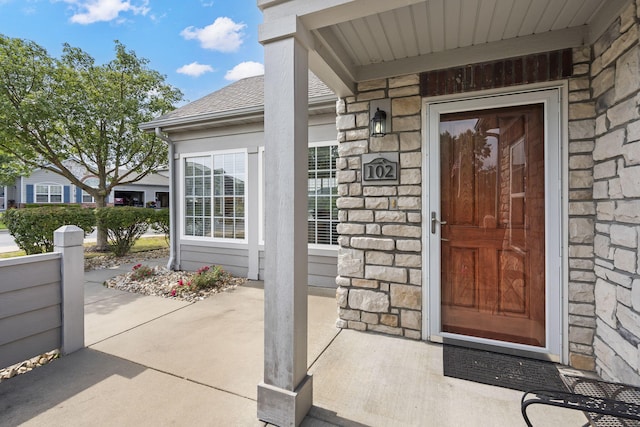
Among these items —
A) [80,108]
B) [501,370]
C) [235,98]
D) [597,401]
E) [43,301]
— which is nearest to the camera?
[597,401]

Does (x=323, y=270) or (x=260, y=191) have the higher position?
(x=260, y=191)

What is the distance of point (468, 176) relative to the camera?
265 centimetres

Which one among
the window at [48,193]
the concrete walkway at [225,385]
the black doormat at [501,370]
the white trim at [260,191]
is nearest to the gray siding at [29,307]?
the concrete walkway at [225,385]

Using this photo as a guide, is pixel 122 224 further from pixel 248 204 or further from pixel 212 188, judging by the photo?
pixel 248 204

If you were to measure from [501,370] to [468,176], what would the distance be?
1.58m

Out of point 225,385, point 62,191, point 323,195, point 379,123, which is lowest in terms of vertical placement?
Answer: point 225,385

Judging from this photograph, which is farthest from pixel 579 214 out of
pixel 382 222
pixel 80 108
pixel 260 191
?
pixel 80 108

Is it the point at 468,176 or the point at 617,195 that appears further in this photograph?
the point at 468,176

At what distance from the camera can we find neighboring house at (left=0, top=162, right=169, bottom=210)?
1820 centimetres

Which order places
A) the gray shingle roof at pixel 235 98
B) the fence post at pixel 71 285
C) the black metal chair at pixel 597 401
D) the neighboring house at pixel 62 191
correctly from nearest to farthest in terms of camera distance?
the black metal chair at pixel 597 401 → the fence post at pixel 71 285 → the gray shingle roof at pixel 235 98 → the neighboring house at pixel 62 191

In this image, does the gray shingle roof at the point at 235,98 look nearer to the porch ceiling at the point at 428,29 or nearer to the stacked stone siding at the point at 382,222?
the stacked stone siding at the point at 382,222

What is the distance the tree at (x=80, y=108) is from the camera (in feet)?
21.6

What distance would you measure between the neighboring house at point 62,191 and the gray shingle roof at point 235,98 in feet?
41.7

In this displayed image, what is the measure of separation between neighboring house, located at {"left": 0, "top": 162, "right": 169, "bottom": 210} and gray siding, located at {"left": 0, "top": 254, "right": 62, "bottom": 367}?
54.2ft
